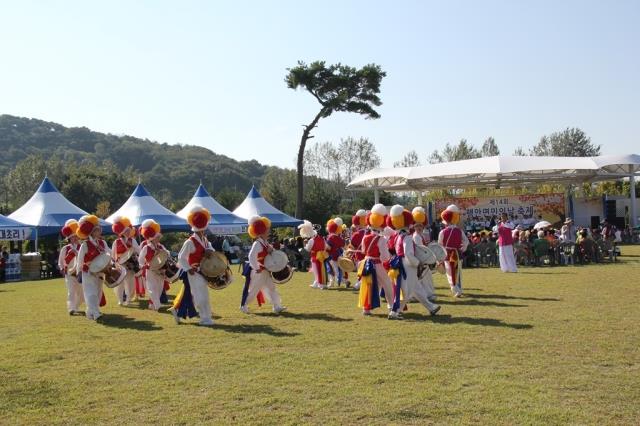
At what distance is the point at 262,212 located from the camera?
3238 centimetres

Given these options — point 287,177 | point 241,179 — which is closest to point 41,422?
point 287,177

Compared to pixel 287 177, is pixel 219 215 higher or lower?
lower

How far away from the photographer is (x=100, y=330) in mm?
10359

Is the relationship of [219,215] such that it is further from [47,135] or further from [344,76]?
[47,135]

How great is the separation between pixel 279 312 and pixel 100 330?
3066mm

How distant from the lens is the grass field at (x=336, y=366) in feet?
18.4

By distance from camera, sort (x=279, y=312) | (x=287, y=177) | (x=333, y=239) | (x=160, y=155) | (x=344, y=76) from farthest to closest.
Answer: (x=160, y=155), (x=287, y=177), (x=344, y=76), (x=333, y=239), (x=279, y=312)

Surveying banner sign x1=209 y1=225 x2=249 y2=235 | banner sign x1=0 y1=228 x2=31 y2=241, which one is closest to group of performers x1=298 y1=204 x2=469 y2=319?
banner sign x1=0 y1=228 x2=31 y2=241

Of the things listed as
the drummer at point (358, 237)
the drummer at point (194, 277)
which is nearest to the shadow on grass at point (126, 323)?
the drummer at point (194, 277)

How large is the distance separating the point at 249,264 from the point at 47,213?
56.6 feet

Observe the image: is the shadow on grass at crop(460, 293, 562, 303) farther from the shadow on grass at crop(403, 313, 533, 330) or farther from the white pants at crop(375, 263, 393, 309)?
the white pants at crop(375, 263, 393, 309)

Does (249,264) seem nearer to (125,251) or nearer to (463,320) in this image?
(125,251)

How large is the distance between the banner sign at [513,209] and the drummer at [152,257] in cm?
2089

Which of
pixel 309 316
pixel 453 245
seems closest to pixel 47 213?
pixel 309 316
